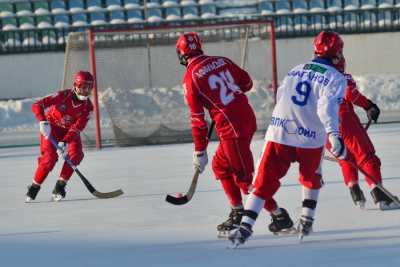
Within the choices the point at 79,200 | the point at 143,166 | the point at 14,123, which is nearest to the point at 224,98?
the point at 79,200

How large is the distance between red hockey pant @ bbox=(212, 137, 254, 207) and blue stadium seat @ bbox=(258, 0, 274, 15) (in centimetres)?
1437

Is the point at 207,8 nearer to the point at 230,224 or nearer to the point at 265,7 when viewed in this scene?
the point at 265,7

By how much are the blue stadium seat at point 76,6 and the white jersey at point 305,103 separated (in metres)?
15.1

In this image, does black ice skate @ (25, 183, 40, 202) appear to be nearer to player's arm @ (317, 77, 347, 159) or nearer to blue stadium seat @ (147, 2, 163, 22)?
player's arm @ (317, 77, 347, 159)

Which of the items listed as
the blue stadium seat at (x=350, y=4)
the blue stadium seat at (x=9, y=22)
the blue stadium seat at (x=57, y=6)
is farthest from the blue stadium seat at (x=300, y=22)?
the blue stadium seat at (x=9, y=22)

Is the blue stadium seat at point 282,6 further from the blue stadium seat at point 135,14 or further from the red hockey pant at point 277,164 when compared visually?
the red hockey pant at point 277,164

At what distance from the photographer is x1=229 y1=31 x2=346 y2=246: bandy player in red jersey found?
4.26m

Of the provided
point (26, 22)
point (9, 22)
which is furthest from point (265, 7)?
point (9, 22)

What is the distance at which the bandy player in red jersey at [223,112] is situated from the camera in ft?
15.9

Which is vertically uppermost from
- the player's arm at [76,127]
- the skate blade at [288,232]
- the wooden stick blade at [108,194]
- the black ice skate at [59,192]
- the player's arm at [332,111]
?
the player's arm at [332,111]

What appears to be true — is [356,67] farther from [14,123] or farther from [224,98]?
[224,98]

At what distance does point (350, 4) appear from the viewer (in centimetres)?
1938

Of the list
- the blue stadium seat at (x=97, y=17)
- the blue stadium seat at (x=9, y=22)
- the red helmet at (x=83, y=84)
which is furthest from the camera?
the blue stadium seat at (x=97, y=17)

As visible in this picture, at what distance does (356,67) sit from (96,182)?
10.2m
